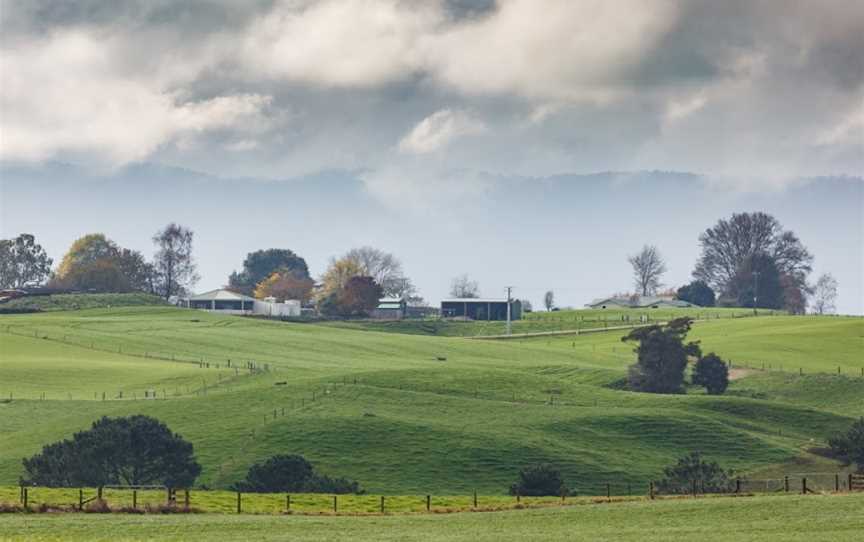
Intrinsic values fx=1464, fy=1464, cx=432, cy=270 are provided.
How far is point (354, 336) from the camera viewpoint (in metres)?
185

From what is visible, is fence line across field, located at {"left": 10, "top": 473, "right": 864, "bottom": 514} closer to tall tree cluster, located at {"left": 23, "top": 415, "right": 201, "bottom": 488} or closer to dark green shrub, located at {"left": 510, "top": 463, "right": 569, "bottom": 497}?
dark green shrub, located at {"left": 510, "top": 463, "right": 569, "bottom": 497}

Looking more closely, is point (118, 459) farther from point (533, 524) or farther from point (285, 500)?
point (533, 524)

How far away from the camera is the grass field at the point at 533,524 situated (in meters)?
55.5

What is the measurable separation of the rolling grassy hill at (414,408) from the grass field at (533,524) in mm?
27975

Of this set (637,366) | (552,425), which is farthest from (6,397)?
(637,366)

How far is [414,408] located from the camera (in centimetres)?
11412

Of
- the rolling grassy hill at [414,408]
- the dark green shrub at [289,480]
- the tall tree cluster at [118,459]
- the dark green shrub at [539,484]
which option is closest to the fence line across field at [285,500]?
the dark green shrub at [289,480]

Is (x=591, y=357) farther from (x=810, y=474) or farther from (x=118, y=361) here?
(x=810, y=474)

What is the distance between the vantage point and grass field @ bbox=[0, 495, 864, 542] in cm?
5553

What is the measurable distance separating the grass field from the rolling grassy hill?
28.0 m

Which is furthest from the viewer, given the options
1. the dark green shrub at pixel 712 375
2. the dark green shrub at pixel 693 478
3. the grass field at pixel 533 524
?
the dark green shrub at pixel 712 375

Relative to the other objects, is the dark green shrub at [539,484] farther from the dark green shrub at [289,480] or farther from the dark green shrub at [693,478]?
the dark green shrub at [289,480]

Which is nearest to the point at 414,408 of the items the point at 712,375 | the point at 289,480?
the point at 289,480

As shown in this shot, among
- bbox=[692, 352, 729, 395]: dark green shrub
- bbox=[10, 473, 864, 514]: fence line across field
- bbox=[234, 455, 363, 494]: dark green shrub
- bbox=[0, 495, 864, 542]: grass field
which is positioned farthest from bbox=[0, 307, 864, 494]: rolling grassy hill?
bbox=[0, 495, 864, 542]: grass field
